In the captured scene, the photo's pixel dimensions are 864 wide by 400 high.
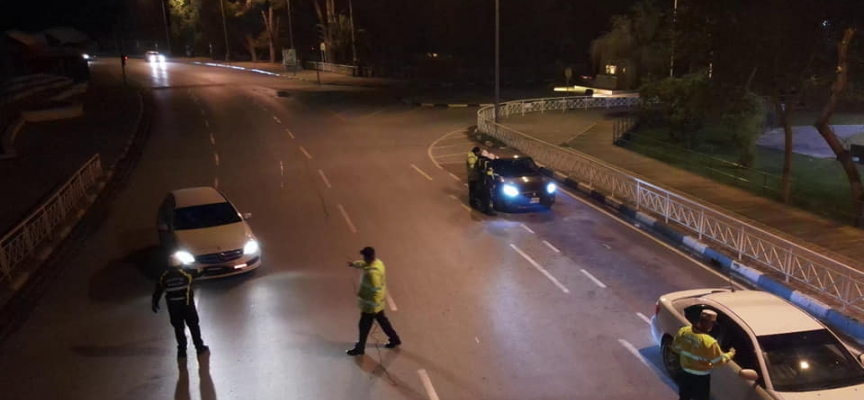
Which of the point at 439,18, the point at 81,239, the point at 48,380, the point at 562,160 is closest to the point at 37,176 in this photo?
the point at 81,239

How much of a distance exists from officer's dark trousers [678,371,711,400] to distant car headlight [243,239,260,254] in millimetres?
8372

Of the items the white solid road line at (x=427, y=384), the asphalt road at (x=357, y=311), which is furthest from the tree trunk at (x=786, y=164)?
the white solid road line at (x=427, y=384)

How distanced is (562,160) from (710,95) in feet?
16.9

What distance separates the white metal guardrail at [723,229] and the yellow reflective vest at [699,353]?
4597mm

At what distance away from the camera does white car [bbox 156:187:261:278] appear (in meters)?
12.4

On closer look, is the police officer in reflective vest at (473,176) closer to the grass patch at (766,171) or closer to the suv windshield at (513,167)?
the suv windshield at (513,167)

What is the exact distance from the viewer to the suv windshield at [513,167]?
17859 millimetres

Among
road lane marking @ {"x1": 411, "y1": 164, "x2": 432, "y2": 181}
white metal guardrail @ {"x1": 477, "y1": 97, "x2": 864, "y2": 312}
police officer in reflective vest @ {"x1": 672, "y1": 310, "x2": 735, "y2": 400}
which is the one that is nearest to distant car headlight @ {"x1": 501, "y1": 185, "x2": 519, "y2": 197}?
white metal guardrail @ {"x1": 477, "y1": 97, "x2": 864, "y2": 312}

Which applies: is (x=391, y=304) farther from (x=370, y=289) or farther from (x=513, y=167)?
(x=513, y=167)

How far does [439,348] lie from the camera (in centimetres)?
988

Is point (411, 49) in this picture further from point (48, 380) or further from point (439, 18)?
point (48, 380)

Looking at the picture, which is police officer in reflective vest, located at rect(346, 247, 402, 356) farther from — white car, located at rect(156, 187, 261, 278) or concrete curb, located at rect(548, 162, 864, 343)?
concrete curb, located at rect(548, 162, 864, 343)

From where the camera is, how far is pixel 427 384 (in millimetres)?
8828

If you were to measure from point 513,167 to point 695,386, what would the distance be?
11.1 metres
